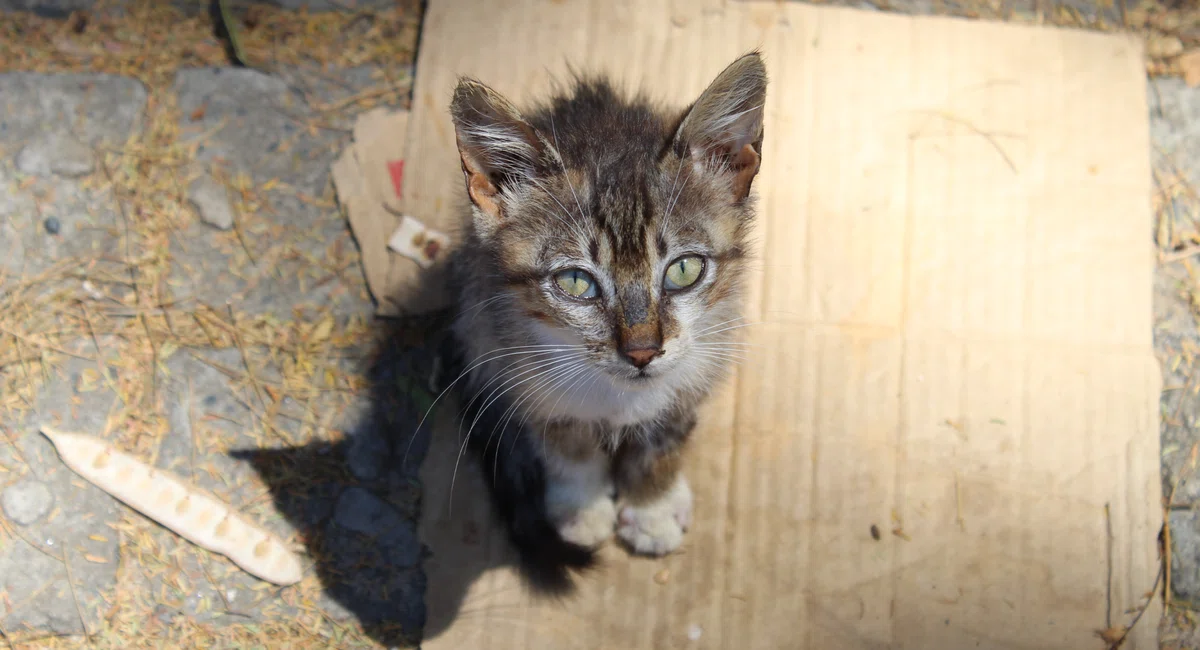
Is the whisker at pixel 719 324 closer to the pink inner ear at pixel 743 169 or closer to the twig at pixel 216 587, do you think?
the pink inner ear at pixel 743 169

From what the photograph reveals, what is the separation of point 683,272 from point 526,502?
856 millimetres

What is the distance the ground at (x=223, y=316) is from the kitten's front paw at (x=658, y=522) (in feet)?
1.91

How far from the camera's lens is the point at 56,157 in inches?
98.3

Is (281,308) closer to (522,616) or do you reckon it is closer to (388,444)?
(388,444)

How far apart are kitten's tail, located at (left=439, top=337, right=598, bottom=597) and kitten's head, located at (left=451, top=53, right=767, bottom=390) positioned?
477 mm

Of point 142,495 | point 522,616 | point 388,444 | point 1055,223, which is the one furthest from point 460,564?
point 1055,223

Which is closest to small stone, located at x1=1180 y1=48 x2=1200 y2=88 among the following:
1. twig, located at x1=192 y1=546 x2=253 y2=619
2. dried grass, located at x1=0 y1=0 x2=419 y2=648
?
dried grass, located at x1=0 y1=0 x2=419 y2=648

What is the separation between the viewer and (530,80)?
8.48 ft

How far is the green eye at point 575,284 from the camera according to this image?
1598mm

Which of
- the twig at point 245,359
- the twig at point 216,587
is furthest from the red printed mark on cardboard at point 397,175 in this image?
the twig at point 216,587

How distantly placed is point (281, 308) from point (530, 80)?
101 centimetres

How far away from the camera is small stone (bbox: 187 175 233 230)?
8.14 feet

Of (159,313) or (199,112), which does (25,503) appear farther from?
(199,112)

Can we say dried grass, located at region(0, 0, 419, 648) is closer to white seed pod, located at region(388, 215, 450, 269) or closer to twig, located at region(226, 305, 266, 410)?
twig, located at region(226, 305, 266, 410)
